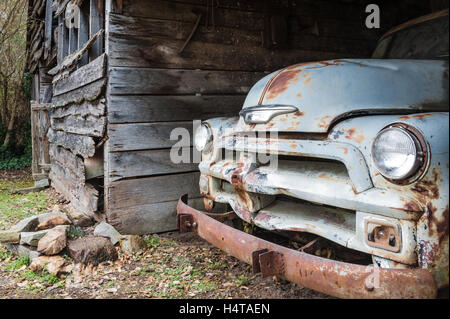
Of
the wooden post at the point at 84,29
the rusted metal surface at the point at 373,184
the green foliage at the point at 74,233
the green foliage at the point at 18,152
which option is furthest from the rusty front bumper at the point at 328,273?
the green foliage at the point at 18,152

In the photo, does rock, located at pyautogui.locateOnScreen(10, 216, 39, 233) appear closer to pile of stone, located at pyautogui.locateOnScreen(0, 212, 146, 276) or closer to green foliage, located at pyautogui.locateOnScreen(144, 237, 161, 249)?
pile of stone, located at pyautogui.locateOnScreen(0, 212, 146, 276)

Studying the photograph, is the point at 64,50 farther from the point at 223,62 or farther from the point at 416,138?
the point at 416,138

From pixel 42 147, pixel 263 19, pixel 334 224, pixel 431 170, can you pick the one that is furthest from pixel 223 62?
pixel 42 147

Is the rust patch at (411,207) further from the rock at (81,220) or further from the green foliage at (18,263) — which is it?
the rock at (81,220)

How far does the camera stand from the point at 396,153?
1.57m

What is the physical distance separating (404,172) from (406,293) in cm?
51

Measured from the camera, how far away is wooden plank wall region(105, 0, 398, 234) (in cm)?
358

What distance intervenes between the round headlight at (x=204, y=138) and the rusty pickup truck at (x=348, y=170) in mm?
12

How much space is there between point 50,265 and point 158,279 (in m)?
0.93

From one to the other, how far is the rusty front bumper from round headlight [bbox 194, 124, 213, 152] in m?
0.79

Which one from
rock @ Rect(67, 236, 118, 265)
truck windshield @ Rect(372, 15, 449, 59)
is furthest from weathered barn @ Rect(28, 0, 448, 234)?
truck windshield @ Rect(372, 15, 449, 59)

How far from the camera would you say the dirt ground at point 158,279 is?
2.51 m

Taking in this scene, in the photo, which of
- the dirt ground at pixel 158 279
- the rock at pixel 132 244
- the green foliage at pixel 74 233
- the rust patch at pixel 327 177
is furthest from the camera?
the green foliage at pixel 74 233

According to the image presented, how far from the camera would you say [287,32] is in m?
4.46
